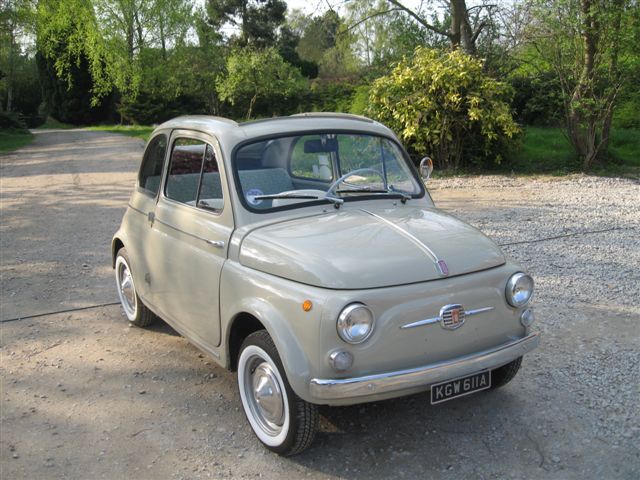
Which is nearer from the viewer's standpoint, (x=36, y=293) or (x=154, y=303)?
(x=154, y=303)

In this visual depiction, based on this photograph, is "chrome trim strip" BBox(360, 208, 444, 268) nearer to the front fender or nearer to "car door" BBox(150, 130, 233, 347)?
the front fender

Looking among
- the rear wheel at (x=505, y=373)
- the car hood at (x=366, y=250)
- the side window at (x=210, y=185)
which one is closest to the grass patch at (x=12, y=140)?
the side window at (x=210, y=185)

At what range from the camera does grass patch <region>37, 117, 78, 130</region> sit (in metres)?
43.8

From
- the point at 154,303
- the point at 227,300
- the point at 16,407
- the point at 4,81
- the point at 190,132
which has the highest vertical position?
the point at 4,81

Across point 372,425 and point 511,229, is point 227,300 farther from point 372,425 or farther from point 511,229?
point 511,229

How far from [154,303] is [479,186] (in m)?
8.81

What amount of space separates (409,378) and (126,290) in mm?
3261

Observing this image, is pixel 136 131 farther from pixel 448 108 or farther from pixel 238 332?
pixel 238 332

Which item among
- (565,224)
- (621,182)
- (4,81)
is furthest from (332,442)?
(4,81)

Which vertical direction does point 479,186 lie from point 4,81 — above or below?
below

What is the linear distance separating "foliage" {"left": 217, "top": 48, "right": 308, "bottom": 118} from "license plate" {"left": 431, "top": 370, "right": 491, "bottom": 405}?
1148 inches

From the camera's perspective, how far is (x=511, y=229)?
8.60m

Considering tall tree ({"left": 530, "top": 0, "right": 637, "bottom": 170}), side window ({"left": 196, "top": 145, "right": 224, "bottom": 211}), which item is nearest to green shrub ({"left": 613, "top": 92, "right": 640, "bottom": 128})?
tall tree ({"left": 530, "top": 0, "right": 637, "bottom": 170})

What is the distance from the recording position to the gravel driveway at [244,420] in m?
3.35
